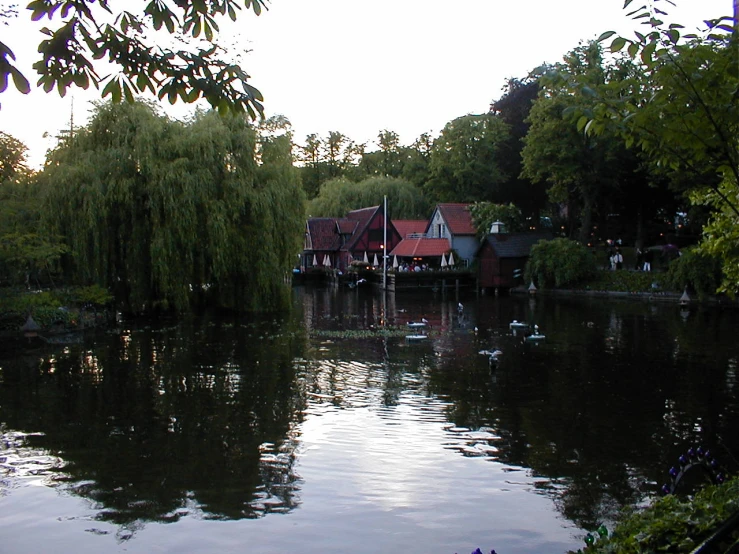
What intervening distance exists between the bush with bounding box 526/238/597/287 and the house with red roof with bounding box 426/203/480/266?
832 cm

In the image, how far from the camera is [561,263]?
45.5 metres

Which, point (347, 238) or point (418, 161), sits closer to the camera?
point (347, 238)

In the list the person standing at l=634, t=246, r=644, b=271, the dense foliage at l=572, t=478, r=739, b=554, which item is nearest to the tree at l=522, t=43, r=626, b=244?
the person standing at l=634, t=246, r=644, b=271

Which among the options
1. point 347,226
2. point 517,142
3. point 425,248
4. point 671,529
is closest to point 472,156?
point 517,142

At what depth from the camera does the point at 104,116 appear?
2927cm

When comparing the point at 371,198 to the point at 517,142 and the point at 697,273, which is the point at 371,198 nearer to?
the point at 517,142

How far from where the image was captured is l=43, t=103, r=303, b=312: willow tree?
2789cm

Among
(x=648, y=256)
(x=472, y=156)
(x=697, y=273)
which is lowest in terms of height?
(x=697, y=273)

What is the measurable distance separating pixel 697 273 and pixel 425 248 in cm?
2290

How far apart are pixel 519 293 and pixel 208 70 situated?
44.6m

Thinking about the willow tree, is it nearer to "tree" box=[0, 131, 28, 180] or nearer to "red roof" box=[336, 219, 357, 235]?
"tree" box=[0, 131, 28, 180]

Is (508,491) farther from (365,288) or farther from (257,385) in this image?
(365,288)

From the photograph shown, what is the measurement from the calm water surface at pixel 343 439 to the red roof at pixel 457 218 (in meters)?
31.2

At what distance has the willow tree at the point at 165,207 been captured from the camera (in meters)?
27.9
